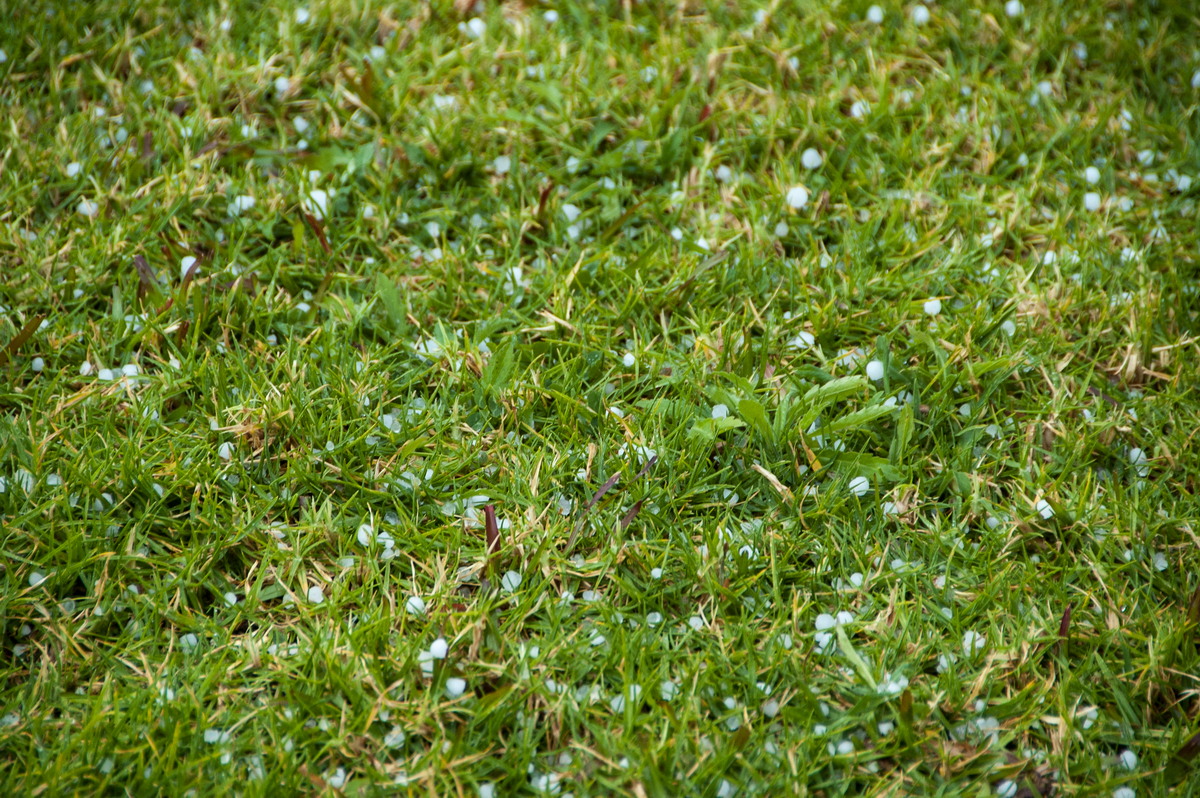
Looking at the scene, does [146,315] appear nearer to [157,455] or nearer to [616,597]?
[157,455]

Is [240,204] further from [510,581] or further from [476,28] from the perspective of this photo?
[510,581]

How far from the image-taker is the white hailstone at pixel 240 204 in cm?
284

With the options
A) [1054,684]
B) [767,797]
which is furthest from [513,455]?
[1054,684]

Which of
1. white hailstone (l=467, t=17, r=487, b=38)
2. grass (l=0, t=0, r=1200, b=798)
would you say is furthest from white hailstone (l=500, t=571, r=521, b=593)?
white hailstone (l=467, t=17, r=487, b=38)

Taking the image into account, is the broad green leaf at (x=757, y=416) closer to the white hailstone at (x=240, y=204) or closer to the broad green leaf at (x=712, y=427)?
the broad green leaf at (x=712, y=427)

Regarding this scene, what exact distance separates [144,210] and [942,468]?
242cm

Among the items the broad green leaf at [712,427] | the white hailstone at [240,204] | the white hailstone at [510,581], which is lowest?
the white hailstone at [510,581]

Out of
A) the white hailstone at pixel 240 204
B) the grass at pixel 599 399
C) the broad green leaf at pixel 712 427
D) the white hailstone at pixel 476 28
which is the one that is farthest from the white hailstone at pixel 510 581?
the white hailstone at pixel 476 28

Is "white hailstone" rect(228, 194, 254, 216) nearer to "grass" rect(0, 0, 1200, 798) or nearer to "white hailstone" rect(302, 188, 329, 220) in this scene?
"grass" rect(0, 0, 1200, 798)

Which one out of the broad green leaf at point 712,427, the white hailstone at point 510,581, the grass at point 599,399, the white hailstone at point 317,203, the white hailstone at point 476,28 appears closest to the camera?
the grass at point 599,399

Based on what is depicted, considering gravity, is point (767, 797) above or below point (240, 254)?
below

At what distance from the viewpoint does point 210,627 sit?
2.05 m

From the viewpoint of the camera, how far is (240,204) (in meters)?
2.85

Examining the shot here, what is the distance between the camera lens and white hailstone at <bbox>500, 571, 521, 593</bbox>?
2.12 metres
